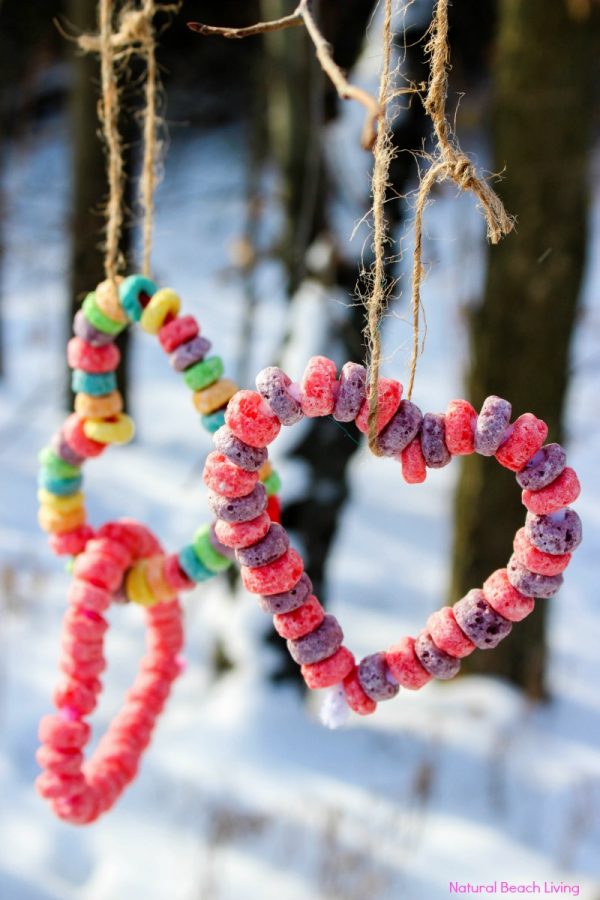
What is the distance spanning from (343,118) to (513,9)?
0.45 m

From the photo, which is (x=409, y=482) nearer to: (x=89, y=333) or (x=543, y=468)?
(x=543, y=468)

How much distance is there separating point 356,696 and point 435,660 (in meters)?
0.07

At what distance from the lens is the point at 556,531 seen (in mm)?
620

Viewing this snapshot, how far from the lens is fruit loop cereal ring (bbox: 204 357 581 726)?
601 millimetres

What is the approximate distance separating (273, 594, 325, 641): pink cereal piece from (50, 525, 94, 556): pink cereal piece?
A: 0.25 metres

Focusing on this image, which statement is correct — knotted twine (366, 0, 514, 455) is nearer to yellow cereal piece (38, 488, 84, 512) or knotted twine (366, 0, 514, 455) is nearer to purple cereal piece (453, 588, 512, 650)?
purple cereal piece (453, 588, 512, 650)

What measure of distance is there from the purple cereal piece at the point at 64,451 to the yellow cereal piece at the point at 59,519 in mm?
47

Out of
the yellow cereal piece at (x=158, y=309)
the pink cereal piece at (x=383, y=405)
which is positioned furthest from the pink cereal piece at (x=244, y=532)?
the yellow cereal piece at (x=158, y=309)

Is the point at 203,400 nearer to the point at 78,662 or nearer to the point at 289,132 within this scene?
the point at 78,662

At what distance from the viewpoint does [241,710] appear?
211cm

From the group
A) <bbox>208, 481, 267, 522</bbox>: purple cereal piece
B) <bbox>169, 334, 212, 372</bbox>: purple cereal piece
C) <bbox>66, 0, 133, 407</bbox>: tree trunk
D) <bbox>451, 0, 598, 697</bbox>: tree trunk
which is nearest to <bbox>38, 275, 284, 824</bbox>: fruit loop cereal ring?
<bbox>169, 334, 212, 372</bbox>: purple cereal piece

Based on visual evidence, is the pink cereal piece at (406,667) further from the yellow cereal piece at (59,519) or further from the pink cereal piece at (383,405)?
the yellow cereal piece at (59,519)

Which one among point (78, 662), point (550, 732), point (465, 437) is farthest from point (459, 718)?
point (465, 437)

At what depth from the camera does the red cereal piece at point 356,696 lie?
0.68m
